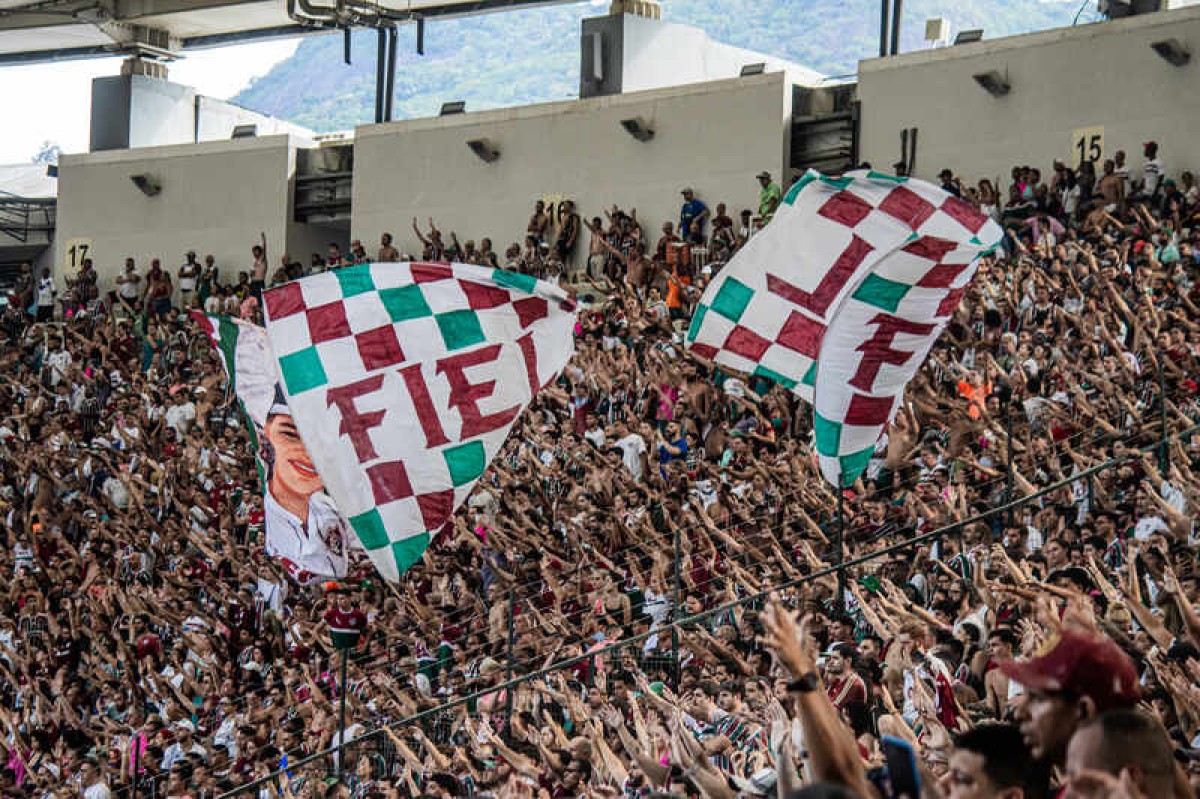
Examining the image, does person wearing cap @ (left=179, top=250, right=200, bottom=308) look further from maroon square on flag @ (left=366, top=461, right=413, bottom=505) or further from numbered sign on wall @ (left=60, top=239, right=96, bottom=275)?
maroon square on flag @ (left=366, top=461, right=413, bottom=505)

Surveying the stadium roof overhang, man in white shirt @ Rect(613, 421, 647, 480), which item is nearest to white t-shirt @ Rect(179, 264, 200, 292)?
the stadium roof overhang

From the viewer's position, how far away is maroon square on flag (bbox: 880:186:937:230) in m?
12.1

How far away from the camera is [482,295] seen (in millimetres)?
10820

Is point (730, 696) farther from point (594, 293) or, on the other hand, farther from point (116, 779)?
point (594, 293)

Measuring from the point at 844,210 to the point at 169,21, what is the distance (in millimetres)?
25884

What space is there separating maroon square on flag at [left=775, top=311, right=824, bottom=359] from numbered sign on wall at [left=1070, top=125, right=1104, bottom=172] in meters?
12.2

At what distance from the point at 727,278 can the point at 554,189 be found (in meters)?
16.6

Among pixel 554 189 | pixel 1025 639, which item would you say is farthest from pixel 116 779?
pixel 554 189

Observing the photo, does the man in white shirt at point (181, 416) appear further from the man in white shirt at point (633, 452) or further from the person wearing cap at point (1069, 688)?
the person wearing cap at point (1069, 688)

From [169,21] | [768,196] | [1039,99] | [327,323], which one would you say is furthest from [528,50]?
[327,323]

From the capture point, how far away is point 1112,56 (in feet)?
76.7

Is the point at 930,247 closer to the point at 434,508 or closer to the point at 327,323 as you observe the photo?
the point at 434,508

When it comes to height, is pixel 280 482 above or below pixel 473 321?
below

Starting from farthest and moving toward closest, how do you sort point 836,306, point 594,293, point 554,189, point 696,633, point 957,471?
point 554,189, point 594,293, point 957,471, point 696,633, point 836,306
